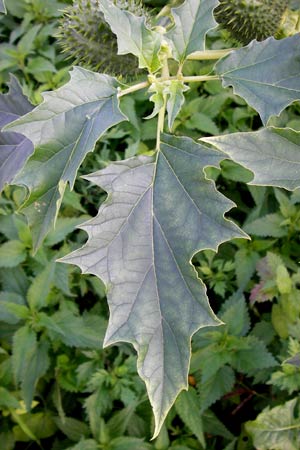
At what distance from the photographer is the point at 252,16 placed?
114 centimetres

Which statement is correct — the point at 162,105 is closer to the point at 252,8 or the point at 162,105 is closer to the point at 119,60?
the point at 119,60

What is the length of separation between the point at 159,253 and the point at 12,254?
87cm

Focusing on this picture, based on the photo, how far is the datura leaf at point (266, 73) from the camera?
0.96 m

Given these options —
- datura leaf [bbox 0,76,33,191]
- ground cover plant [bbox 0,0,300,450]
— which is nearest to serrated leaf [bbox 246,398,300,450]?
ground cover plant [bbox 0,0,300,450]

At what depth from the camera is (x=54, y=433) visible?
1.77 m

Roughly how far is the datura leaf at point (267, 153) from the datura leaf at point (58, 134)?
194mm

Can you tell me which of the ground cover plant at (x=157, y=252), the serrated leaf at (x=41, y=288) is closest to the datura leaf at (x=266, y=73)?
the ground cover plant at (x=157, y=252)

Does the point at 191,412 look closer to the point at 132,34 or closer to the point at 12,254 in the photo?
the point at 12,254

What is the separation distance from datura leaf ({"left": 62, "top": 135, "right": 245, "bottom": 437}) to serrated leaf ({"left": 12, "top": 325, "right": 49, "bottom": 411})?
2.42 ft

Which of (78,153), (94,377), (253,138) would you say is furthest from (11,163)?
(94,377)

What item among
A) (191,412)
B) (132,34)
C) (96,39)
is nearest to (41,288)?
(191,412)

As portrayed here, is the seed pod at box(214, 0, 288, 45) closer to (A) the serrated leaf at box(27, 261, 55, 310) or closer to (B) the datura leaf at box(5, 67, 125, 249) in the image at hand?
(B) the datura leaf at box(5, 67, 125, 249)

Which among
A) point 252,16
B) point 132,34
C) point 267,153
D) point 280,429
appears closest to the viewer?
point 267,153

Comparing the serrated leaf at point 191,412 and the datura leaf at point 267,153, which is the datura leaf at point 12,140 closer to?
the datura leaf at point 267,153
